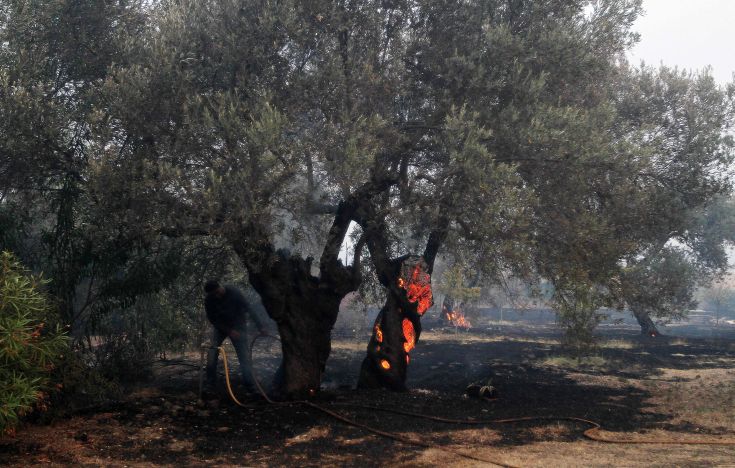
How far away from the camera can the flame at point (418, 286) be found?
1245 cm

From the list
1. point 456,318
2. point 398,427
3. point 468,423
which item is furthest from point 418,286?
point 456,318

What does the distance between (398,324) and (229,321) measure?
3318mm

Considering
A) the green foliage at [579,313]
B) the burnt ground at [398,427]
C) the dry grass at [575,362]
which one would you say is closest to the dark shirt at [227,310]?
the burnt ground at [398,427]

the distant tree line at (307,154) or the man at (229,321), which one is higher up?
the distant tree line at (307,154)

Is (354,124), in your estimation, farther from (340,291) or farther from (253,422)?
(253,422)

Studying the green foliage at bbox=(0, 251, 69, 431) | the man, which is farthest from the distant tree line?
the green foliage at bbox=(0, 251, 69, 431)

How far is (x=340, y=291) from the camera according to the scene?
468 inches

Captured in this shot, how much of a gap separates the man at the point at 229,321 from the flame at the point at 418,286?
289 cm

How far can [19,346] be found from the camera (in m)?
6.68

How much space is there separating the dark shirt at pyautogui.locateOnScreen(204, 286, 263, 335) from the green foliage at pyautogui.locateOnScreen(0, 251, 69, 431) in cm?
443

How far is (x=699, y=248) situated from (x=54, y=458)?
44.4 m

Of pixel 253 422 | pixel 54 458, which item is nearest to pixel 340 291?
pixel 253 422

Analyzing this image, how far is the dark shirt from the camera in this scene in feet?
39.4

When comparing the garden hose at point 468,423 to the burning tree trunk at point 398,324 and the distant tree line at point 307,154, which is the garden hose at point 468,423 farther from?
the burning tree trunk at point 398,324
